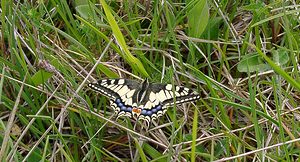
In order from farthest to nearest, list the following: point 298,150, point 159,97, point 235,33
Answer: point 235,33 → point 159,97 → point 298,150

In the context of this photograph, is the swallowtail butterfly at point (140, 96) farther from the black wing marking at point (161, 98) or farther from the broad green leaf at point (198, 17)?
the broad green leaf at point (198, 17)

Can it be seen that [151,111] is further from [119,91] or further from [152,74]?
[152,74]

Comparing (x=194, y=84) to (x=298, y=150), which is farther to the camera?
(x=194, y=84)

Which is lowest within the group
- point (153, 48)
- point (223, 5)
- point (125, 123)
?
point (125, 123)

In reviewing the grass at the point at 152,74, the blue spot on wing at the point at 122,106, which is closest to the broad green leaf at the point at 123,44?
the grass at the point at 152,74

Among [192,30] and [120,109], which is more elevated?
[192,30]

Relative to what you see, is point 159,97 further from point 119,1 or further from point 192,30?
point 119,1

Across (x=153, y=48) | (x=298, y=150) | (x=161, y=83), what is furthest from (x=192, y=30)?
(x=298, y=150)
